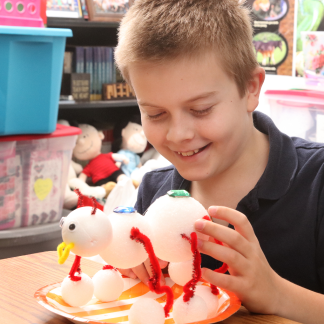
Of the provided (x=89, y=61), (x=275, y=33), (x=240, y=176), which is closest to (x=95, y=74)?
(x=89, y=61)

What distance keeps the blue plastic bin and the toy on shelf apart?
90mm

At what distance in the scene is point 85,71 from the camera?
227cm

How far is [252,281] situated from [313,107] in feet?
3.51

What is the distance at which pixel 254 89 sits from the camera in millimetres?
790

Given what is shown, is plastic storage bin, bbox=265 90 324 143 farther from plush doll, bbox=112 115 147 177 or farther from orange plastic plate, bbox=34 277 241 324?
orange plastic plate, bbox=34 277 241 324

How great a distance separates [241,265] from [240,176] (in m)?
0.34

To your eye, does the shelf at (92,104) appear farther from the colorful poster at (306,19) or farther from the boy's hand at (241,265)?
the boy's hand at (241,265)

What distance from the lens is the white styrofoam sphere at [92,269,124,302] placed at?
0.54m

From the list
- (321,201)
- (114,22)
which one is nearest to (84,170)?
(114,22)

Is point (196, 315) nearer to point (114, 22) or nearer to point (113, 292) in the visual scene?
point (113, 292)

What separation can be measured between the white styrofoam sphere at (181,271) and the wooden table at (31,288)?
7 centimetres

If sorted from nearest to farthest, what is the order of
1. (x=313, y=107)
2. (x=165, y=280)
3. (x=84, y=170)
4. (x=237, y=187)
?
(x=165, y=280)
(x=237, y=187)
(x=313, y=107)
(x=84, y=170)

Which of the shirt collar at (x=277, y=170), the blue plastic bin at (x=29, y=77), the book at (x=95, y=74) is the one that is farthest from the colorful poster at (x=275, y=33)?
the shirt collar at (x=277, y=170)

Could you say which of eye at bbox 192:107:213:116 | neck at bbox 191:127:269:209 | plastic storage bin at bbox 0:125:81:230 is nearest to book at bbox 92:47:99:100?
plastic storage bin at bbox 0:125:81:230
